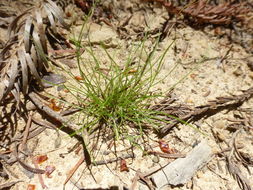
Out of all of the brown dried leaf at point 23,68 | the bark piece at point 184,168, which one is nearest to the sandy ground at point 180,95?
the bark piece at point 184,168

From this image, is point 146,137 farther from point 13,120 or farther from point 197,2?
point 197,2

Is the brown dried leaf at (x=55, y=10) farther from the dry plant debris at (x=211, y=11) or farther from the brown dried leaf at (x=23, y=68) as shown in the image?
the dry plant debris at (x=211, y=11)

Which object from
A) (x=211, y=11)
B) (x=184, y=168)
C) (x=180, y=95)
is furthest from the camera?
(x=211, y=11)

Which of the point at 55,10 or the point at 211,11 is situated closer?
the point at 55,10

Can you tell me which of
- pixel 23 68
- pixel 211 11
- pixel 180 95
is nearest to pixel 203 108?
pixel 180 95

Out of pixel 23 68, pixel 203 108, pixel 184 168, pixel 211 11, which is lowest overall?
pixel 184 168

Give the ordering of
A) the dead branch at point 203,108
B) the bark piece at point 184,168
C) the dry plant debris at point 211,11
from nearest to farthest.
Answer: the bark piece at point 184,168 → the dead branch at point 203,108 → the dry plant debris at point 211,11

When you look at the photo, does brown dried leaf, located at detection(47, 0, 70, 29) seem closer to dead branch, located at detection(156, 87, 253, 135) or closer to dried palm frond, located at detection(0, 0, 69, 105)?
dried palm frond, located at detection(0, 0, 69, 105)

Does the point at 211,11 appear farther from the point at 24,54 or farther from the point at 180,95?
the point at 24,54
